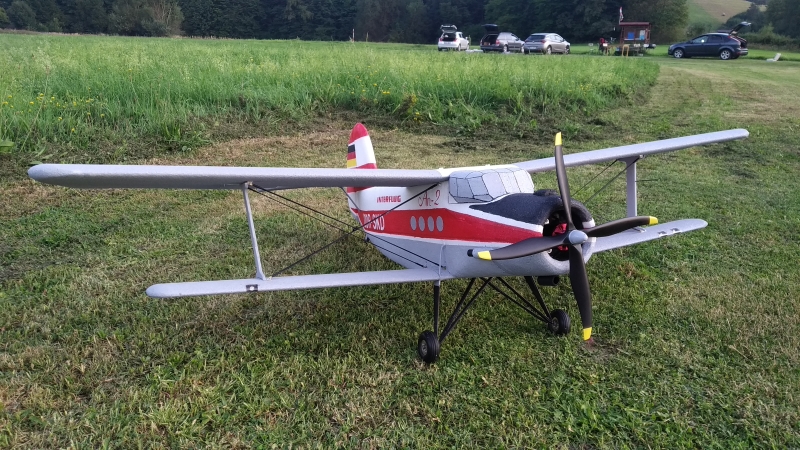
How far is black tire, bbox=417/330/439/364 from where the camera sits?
3949 mm

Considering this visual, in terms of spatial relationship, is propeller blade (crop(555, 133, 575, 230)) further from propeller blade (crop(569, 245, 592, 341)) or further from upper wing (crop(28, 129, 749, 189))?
upper wing (crop(28, 129, 749, 189))

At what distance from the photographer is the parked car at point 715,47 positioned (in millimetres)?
38594

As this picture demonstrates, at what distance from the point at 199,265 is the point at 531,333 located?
365 cm

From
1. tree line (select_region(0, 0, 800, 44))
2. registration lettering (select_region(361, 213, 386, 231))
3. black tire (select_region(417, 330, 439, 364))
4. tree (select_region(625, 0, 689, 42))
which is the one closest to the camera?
black tire (select_region(417, 330, 439, 364))

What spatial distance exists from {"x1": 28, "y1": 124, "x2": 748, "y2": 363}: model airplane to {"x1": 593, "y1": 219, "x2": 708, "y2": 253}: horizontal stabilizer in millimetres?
19

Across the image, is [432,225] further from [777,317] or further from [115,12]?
[115,12]

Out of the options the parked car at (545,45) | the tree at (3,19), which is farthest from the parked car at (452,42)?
the tree at (3,19)

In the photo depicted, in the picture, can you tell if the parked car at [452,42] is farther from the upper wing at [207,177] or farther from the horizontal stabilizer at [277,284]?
the horizontal stabilizer at [277,284]

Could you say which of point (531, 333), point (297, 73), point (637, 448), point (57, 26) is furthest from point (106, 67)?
point (57, 26)

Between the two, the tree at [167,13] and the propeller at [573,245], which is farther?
the tree at [167,13]

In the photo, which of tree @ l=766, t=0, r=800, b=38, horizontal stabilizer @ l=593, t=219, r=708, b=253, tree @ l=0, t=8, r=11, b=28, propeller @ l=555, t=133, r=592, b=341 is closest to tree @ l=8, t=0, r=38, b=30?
tree @ l=0, t=8, r=11, b=28

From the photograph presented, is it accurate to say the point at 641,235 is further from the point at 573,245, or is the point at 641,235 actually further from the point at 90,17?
the point at 90,17

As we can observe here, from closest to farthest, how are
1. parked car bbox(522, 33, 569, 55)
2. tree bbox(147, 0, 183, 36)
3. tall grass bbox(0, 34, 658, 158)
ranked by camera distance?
tall grass bbox(0, 34, 658, 158) → parked car bbox(522, 33, 569, 55) → tree bbox(147, 0, 183, 36)

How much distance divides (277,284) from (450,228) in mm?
1413
